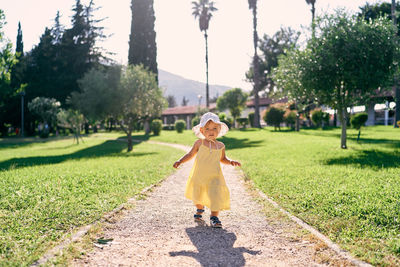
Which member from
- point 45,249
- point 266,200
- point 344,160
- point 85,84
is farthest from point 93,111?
point 45,249

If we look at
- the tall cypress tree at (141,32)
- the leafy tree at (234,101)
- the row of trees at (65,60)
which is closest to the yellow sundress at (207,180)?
Answer: the row of trees at (65,60)

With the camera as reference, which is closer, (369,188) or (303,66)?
(369,188)

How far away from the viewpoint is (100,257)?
3912 mm

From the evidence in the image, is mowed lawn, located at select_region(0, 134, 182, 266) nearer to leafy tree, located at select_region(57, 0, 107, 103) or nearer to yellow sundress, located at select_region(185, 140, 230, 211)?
yellow sundress, located at select_region(185, 140, 230, 211)

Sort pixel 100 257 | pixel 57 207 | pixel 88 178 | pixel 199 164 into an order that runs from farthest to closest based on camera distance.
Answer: pixel 88 178 < pixel 57 207 < pixel 199 164 < pixel 100 257

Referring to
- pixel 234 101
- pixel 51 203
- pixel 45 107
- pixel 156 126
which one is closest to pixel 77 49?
pixel 45 107

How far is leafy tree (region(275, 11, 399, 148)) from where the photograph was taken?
14.2 m

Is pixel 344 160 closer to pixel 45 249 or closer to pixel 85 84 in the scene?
pixel 45 249

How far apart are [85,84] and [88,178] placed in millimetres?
13571

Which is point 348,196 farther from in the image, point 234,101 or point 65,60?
point 65,60

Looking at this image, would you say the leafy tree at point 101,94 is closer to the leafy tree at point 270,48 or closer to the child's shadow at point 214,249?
the child's shadow at point 214,249

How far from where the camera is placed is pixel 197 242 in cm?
445

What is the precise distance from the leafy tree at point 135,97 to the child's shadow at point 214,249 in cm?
1706

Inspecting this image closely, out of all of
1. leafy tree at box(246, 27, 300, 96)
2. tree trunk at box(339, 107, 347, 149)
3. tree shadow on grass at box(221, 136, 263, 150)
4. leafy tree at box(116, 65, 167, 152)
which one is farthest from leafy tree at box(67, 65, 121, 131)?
leafy tree at box(246, 27, 300, 96)
